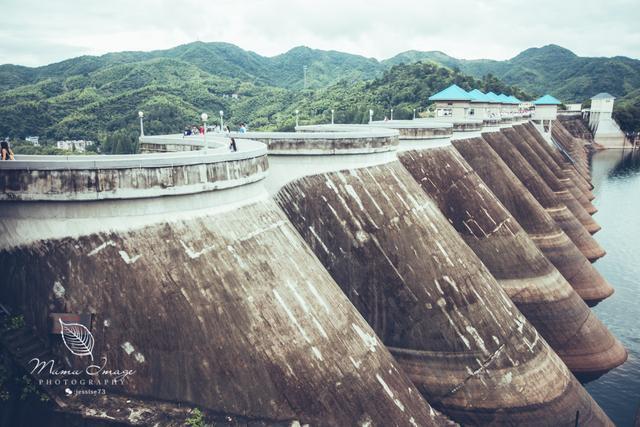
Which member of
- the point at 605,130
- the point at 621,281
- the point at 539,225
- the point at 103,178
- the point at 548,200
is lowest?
the point at 621,281

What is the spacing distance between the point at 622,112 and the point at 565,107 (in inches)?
569

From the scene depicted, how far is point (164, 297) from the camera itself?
34.4ft

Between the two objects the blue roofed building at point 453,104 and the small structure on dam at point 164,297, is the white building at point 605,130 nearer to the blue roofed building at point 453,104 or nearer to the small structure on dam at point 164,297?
the blue roofed building at point 453,104

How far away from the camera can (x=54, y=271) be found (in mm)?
10156

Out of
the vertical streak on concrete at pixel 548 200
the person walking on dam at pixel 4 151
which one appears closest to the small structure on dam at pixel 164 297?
the person walking on dam at pixel 4 151

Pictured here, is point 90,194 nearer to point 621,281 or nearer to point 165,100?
point 621,281

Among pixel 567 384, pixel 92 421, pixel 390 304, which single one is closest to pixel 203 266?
pixel 92 421

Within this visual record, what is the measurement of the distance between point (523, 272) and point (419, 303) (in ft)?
35.2

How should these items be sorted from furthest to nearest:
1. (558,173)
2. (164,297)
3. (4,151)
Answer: (558,173) < (4,151) < (164,297)

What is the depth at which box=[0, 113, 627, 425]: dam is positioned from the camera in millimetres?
10156

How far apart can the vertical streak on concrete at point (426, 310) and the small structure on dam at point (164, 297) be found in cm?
655

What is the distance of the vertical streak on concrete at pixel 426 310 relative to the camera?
60.1 feet

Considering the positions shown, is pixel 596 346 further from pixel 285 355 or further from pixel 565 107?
pixel 565 107

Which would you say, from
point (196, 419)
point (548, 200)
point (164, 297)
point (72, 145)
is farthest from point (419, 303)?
point (72, 145)
